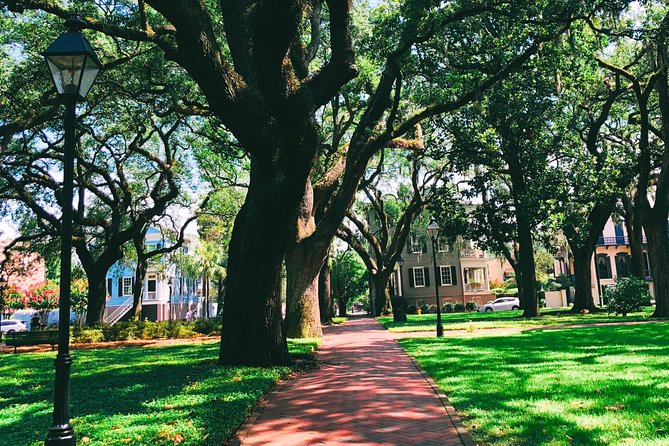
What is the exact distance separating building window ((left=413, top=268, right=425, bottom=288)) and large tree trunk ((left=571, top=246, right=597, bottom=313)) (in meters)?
24.0

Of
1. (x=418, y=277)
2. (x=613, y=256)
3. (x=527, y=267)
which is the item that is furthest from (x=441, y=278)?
(x=527, y=267)

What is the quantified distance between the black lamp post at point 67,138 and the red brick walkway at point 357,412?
6.05 ft

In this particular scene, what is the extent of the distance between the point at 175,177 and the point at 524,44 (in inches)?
733

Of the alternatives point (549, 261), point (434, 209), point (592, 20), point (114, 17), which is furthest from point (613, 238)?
point (114, 17)

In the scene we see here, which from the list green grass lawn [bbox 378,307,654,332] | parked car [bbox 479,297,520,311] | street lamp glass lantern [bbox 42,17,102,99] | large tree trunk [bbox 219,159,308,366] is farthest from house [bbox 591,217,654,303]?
street lamp glass lantern [bbox 42,17,102,99]

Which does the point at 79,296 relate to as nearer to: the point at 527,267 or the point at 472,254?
the point at 527,267

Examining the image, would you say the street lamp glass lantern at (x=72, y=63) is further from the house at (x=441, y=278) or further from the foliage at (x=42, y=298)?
the house at (x=441, y=278)

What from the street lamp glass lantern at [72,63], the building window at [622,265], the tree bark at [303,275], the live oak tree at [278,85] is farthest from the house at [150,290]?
the street lamp glass lantern at [72,63]

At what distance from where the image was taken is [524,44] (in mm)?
15414

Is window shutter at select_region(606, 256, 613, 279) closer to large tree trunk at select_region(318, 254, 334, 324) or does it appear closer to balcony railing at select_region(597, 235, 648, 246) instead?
balcony railing at select_region(597, 235, 648, 246)

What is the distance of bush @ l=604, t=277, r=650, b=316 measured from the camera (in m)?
22.5

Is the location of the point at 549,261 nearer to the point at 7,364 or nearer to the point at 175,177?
the point at 175,177

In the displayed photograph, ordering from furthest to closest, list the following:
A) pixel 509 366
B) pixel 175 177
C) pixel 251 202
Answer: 1. pixel 175 177
2. pixel 251 202
3. pixel 509 366

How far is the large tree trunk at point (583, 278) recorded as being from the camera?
2808 centimetres
